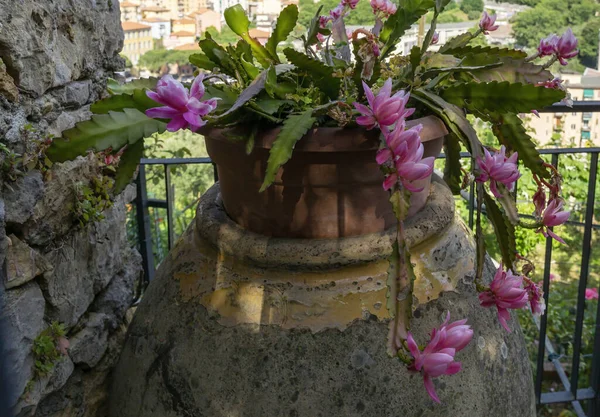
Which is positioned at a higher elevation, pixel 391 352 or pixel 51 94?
pixel 51 94

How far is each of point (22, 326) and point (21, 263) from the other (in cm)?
Answer: 12

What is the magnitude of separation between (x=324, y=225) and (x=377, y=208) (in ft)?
0.33

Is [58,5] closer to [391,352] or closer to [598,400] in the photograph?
[391,352]

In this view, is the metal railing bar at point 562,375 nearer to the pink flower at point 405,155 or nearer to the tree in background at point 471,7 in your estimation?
the pink flower at point 405,155

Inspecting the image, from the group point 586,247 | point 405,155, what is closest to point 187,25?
point 586,247

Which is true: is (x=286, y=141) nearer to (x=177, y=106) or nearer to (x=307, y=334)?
(x=177, y=106)


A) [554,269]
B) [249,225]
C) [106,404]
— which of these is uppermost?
[249,225]

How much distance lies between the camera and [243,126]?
1082 mm

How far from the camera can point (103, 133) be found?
3.38ft

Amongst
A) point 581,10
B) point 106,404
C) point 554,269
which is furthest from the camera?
point 581,10

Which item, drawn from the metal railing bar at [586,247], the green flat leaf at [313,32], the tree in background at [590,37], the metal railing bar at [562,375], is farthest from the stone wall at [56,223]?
the tree in background at [590,37]

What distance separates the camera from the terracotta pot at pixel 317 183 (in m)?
1.05

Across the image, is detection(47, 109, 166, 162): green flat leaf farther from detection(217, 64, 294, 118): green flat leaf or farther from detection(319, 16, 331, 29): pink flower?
detection(319, 16, 331, 29): pink flower

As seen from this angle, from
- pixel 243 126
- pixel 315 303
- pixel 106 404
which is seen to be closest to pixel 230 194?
pixel 243 126
